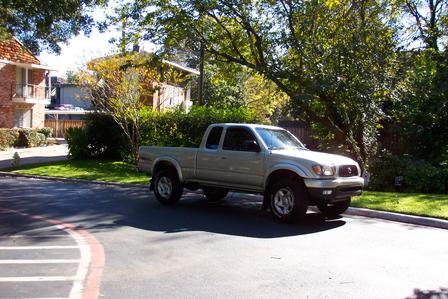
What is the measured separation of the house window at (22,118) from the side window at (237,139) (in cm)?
3087

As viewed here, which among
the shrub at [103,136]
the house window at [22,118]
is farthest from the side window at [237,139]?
the house window at [22,118]

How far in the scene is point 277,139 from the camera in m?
10.8

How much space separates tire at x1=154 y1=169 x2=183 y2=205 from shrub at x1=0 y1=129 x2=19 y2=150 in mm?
24070

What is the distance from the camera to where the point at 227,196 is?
13.6 meters

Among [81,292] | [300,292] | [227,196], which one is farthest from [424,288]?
[227,196]

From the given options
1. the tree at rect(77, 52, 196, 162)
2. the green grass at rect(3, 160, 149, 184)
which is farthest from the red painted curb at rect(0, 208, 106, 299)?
the tree at rect(77, 52, 196, 162)

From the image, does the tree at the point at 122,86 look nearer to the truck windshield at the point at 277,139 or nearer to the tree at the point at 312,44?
the tree at the point at 312,44

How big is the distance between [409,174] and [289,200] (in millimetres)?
6440

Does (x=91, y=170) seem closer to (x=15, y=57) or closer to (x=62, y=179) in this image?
(x=62, y=179)

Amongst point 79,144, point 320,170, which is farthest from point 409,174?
point 79,144

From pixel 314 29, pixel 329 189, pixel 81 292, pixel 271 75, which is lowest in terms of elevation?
pixel 81 292

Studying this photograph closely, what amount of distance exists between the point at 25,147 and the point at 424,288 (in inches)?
1320

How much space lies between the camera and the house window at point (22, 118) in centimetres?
3785

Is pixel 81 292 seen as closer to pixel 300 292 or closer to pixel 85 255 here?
pixel 85 255
